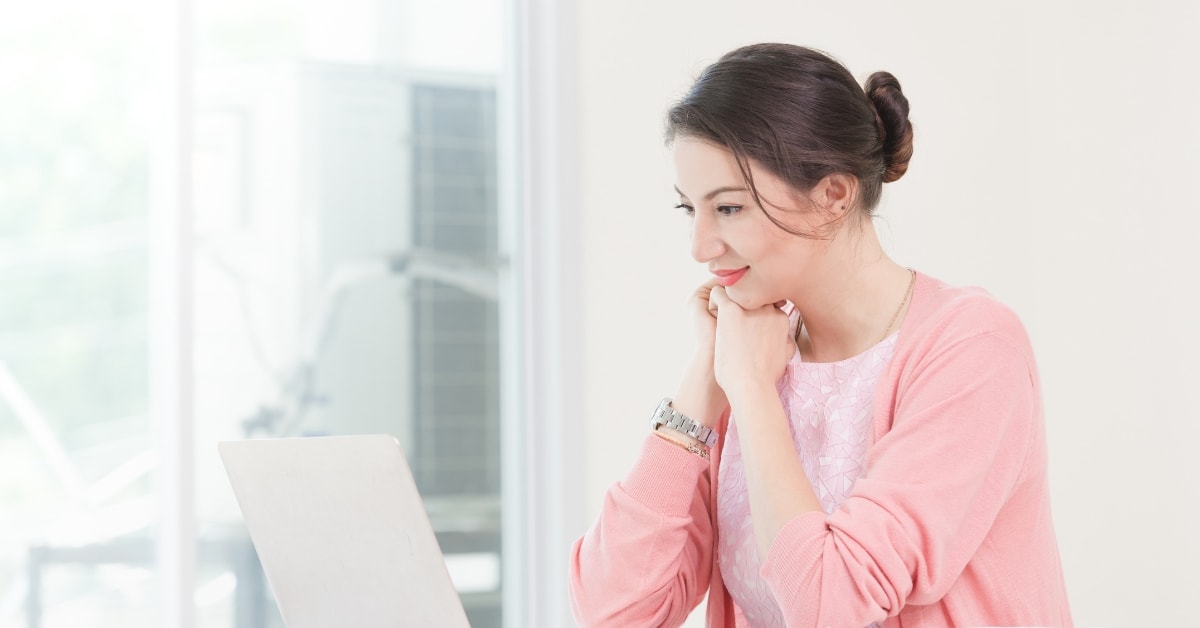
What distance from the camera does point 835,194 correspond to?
50.5 inches

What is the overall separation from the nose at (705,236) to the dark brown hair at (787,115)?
0.07m

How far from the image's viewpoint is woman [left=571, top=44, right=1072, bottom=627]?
1.13 meters

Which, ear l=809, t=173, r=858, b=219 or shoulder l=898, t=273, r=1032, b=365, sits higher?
ear l=809, t=173, r=858, b=219

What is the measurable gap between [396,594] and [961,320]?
2.10ft

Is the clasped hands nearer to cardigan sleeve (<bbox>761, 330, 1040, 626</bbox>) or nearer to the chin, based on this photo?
the chin

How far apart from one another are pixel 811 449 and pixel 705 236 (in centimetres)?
29

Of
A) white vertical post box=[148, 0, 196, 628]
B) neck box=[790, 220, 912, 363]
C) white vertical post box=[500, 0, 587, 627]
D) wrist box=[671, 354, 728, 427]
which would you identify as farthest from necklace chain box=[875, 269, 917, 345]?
white vertical post box=[148, 0, 196, 628]

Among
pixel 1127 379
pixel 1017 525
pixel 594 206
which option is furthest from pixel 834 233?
pixel 1127 379

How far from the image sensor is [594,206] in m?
2.31

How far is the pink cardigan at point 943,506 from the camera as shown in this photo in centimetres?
111

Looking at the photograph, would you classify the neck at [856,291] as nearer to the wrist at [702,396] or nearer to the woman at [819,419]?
the woman at [819,419]

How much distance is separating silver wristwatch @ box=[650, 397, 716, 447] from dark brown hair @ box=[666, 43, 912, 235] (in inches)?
11.0

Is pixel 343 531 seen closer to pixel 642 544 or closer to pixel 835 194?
pixel 642 544

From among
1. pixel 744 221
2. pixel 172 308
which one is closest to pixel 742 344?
pixel 744 221
